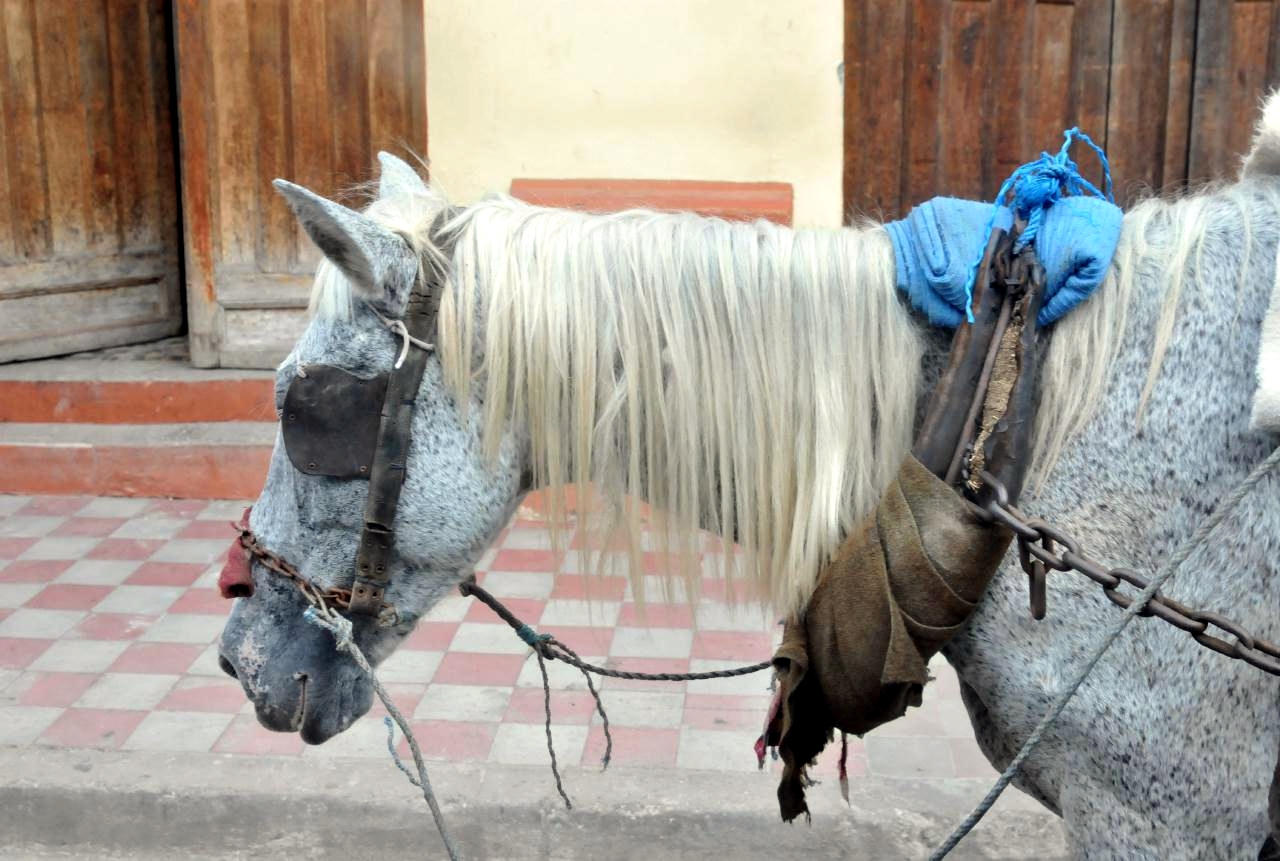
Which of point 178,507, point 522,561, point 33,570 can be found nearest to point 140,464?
point 178,507

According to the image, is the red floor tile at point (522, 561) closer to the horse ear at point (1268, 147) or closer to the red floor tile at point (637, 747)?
the red floor tile at point (637, 747)

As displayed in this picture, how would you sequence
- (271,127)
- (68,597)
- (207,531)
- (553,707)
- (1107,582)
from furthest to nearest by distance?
(271,127) → (207,531) → (68,597) → (553,707) → (1107,582)

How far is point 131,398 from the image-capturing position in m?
5.62

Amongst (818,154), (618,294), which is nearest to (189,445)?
(818,154)

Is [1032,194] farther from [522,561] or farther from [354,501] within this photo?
[522,561]

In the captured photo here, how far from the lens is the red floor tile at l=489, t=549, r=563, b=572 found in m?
4.68

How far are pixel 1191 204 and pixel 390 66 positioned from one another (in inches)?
174

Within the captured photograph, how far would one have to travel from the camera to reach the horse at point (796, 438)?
1.43 meters

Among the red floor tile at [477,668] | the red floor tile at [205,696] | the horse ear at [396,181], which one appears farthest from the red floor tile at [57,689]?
the horse ear at [396,181]

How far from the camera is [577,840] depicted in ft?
9.89

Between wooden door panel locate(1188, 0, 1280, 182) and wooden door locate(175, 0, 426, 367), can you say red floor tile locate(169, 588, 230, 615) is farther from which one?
wooden door panel locate(1188, 0, 1280, 182)

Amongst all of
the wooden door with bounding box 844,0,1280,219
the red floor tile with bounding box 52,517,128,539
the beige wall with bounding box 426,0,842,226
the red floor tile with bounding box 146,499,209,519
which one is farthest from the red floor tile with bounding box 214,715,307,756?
the wooden door with bounding box 844,0,1280,219

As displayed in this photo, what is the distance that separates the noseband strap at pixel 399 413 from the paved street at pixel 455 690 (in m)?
1.29

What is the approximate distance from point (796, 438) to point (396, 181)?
72 centimetres
